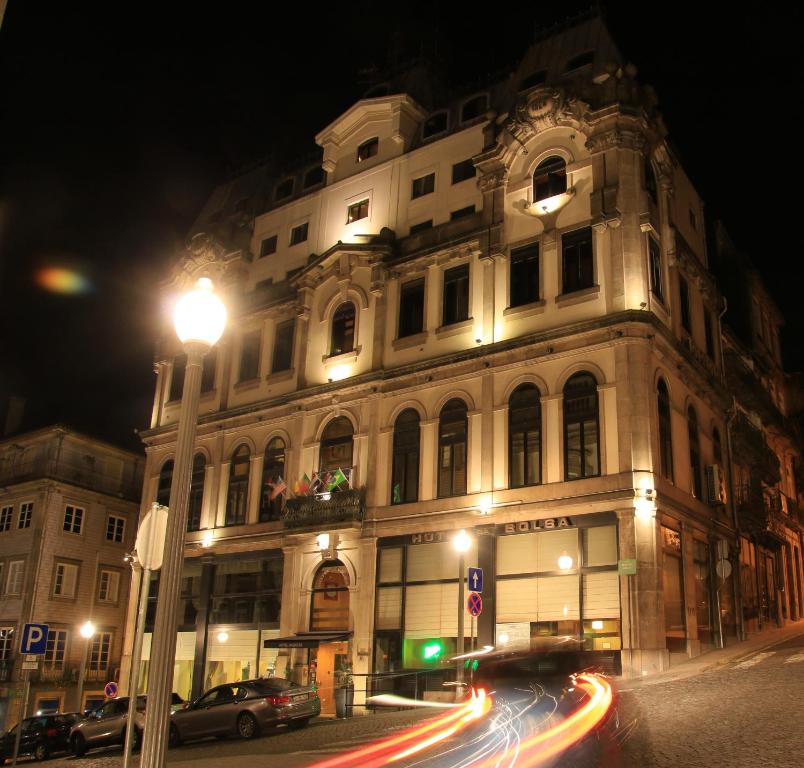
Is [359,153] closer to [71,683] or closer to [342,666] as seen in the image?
[342,666]

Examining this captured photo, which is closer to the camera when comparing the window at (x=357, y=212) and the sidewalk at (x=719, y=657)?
the sidewalk at (x=719, y=657)

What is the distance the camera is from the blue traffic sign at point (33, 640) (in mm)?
20078

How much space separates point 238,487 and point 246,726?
17716 millimetres

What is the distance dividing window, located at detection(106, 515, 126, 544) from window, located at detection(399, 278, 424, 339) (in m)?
24.8

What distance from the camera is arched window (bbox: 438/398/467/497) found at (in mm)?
31234

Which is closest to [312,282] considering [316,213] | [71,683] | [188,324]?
[316,213]

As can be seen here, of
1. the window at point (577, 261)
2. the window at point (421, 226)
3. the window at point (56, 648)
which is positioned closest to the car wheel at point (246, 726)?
the window at point (577, 261)

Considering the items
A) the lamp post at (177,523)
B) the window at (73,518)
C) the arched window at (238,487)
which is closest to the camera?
the lamp post at (177,523)

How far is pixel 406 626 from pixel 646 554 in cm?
911

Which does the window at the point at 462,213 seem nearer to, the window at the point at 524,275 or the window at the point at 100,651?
the window at the point at 524,275

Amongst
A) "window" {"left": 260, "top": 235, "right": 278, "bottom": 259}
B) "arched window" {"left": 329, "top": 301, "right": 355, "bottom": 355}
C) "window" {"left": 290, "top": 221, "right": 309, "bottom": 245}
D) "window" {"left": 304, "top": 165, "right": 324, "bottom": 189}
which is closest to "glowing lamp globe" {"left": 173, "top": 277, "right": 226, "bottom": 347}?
"arched window" {"left": 329, "top": 301, "right": 355, "bottom": 355}

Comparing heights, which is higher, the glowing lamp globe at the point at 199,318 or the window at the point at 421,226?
the window at the point at 421,226

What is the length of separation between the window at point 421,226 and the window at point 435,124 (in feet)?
13.3

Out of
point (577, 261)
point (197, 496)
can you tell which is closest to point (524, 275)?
point (577, 261)
